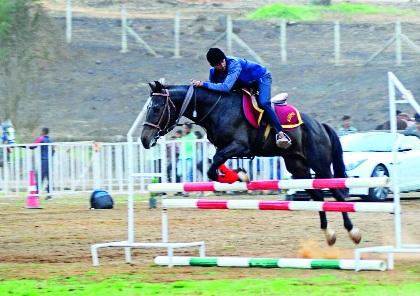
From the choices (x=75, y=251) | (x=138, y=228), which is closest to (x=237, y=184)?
(x=75, y=251)

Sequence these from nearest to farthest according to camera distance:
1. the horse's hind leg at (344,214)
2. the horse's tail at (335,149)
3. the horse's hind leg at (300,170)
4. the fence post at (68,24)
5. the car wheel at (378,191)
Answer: the horse's hind leg at (344,214) → the horse's hind leg at (300,170) → the horse's tail at (335,149) → the car wheel at (378,191) → the fence post at (68,24)

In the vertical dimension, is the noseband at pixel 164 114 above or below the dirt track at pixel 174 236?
above

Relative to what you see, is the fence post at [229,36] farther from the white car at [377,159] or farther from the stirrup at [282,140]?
the stirrup at [282,140]

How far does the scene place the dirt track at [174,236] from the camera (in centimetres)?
1477

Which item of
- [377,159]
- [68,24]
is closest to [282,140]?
[377,159]

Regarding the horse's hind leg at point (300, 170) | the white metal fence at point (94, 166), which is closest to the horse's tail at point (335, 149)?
the horse's hind leg at point (300, 170)

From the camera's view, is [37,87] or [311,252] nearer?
[311,252]

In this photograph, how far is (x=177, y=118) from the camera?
51.5 feet

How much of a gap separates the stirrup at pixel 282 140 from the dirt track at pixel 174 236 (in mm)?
1352

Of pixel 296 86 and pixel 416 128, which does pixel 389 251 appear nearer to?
pixel 416 128

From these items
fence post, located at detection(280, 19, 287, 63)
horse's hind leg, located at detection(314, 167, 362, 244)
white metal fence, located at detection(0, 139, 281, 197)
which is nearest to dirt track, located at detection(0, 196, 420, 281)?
horse's hind leg, located at detection(314, 167, 362, 244)

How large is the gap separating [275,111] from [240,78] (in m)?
0.65

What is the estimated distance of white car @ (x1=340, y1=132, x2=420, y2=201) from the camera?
26.6 m

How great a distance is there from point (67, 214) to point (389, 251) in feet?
39.1
